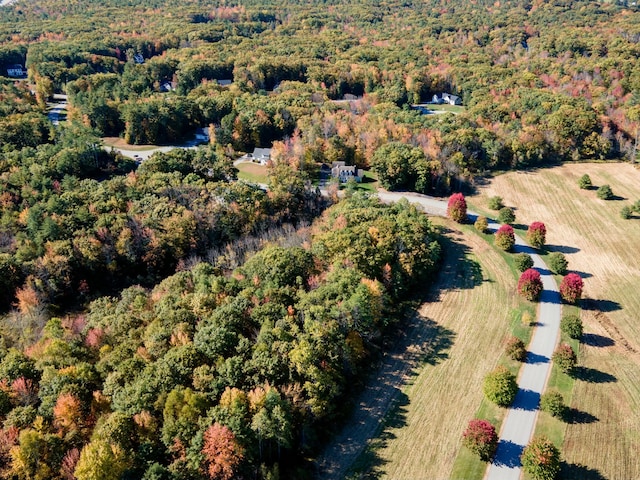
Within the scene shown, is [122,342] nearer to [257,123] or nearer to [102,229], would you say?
[102,229]

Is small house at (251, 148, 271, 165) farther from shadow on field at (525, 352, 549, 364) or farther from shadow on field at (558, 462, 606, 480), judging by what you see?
shadow on field at (558, 462, 606, 480)

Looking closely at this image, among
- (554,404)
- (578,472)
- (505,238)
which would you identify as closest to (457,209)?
(505,238)

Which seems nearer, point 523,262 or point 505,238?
point 523,262

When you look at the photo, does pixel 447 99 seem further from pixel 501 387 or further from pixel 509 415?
pixel 509 415

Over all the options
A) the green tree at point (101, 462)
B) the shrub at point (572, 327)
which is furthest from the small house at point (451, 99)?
the green tree at point (101, 462)

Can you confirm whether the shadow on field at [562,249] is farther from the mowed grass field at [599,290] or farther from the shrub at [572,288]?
the shrub at [572,288]

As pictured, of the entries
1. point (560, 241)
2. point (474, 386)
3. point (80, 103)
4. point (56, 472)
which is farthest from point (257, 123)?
point (56, 472)

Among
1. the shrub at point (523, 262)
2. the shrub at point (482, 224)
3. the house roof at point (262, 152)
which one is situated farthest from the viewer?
the house roof at point (262, 152)
